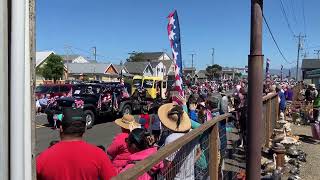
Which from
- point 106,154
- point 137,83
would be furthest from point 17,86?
point 137,83

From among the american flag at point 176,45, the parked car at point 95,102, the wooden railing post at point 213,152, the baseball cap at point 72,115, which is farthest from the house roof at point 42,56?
the baseball cap at point 72,115

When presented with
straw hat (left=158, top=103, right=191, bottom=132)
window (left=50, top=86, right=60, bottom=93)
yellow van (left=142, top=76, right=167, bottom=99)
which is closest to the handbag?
straw hat (left=158, top=103, right=191, bottom=132)

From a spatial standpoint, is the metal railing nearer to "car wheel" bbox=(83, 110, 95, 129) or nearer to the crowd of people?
the crowd of people

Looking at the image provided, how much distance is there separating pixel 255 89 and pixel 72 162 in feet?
6.91

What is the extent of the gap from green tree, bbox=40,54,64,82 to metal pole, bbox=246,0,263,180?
64.0m

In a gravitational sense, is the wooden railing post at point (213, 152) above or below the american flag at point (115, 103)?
above

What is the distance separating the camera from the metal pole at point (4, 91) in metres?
1.40

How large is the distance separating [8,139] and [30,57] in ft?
0.92

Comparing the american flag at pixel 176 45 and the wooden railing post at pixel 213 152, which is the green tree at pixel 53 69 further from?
the wooden railing post at pixel 213 152

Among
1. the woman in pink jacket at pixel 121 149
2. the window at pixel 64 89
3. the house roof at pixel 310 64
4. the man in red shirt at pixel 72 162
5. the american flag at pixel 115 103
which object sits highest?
the house roof at pixel 310 64

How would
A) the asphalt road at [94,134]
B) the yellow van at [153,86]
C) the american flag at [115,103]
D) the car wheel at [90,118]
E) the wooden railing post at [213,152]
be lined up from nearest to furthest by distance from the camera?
the wooden railing post at [213,152] → the asphalt road at [94,134] → the car wheel at [90,118] → the american flag at [115,103] → the yellow van at [153,86]

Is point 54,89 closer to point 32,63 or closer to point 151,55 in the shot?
point 32,63

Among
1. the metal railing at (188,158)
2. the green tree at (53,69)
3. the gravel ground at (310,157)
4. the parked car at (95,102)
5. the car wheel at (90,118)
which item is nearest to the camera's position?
the metal railing at (188,158)

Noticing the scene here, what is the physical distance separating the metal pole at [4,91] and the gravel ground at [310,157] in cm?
806
